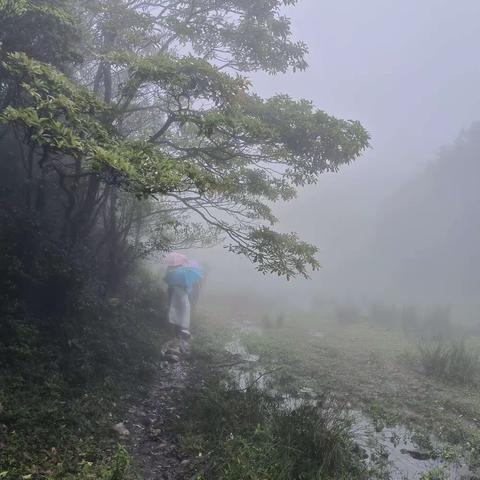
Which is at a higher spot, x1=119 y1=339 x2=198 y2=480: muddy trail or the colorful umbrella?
the colorful umbrella

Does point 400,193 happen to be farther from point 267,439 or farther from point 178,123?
point 267,439

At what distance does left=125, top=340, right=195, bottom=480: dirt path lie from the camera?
593 cm

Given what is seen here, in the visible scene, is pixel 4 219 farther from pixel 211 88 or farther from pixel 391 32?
pixel 391 32

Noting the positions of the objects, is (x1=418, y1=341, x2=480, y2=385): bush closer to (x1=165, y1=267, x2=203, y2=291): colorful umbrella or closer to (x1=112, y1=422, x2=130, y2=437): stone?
(x1=165, y1=267, x2=203, y2=291): colorful umbrella

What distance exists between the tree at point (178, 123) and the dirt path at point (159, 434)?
282cm

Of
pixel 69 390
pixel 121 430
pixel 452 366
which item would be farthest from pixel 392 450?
pixel 69 390

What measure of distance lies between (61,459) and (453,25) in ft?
412

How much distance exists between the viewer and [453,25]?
358ft

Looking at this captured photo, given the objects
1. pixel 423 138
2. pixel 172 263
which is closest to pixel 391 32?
pixel 423 138

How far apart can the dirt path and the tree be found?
2.82 m

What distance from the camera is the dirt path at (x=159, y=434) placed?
593cm

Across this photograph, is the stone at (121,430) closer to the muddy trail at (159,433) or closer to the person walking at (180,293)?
the muddy trail at (159,433)

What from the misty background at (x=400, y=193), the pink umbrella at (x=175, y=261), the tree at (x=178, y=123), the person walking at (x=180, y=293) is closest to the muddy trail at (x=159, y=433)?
the tree at (x=178, y=123)

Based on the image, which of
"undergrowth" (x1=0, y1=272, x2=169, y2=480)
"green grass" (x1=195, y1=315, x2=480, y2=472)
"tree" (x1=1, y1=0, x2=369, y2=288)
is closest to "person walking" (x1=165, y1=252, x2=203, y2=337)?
"tree" (x1=1, y1=0, x2=369, y2=288)
